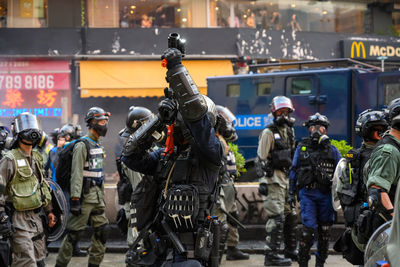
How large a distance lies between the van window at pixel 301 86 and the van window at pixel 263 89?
0.53 meters

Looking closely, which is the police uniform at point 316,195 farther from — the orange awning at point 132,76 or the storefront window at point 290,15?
the storefront window at point 290,15

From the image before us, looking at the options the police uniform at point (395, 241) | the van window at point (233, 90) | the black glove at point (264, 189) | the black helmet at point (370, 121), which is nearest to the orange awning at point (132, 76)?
the van window at point (233, 90)

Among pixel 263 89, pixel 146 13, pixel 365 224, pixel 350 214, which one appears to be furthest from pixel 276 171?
pixel 146 13

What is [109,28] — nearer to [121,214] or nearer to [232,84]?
[232,84]

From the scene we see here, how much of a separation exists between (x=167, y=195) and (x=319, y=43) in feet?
50.7

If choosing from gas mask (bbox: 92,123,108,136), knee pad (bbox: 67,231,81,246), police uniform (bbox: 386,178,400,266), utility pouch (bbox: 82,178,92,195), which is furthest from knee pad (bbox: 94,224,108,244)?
police uniform (bbox: 386,178,400,266)

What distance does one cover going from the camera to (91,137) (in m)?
7.89

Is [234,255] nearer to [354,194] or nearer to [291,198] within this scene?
[291,198]

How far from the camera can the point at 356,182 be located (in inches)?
243

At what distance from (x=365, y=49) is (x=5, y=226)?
15910mm

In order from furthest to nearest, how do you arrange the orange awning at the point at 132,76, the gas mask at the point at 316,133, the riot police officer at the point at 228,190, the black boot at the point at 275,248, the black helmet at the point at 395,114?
the orange awning at the point at 132,76 → the black boot at the point at 275,248 → the riot police officer at the point at 228,190 → the gas mask at the point at 316,133 → the black helmet at the point at 395,114

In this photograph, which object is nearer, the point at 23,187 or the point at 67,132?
the point at 23,187

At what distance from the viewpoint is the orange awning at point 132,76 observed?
1789 centimetres

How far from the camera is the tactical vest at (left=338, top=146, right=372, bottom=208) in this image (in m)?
6.12
